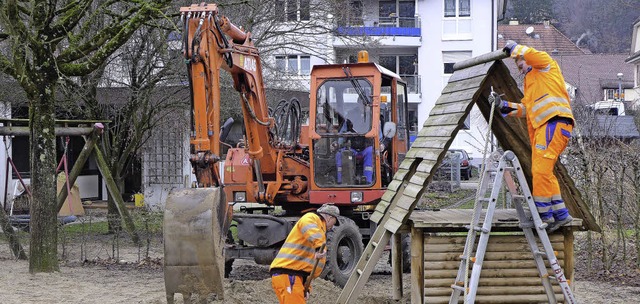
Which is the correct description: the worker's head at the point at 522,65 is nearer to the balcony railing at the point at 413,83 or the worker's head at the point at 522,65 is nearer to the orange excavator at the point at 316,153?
the orange excavator at the point at 316,153

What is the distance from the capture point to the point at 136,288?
38.9 ft

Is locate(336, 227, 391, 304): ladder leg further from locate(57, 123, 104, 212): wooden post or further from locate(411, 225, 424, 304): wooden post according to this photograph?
locate(57, 123, 104, 212): wooden post

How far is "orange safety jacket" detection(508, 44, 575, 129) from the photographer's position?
7.43 meters

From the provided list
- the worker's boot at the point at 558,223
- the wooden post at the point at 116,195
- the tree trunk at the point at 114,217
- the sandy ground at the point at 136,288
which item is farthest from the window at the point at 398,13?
the worker's boot at the point at 558,223

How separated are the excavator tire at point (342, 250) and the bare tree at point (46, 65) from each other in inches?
155

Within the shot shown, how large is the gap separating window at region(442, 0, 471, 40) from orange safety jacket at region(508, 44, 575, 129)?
33199mm

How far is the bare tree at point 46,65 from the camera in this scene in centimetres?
1193

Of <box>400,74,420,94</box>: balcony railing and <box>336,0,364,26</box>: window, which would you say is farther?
<box>400,74,420,94</box>: balcony railing

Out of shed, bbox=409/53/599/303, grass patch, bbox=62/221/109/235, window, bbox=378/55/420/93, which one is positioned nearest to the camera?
shed, bbox=409/53/599/303

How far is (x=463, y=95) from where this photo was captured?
804cm

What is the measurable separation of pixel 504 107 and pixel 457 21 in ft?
110

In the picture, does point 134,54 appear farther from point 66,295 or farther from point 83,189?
point 83,189

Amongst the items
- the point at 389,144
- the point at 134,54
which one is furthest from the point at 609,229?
the point at 134,54

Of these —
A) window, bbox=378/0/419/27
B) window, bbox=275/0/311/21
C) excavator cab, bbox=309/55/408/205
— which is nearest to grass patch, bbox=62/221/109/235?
excavator cab, bbox=309/55/408/205
